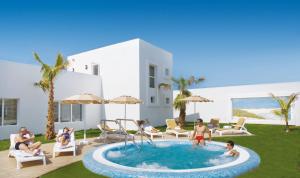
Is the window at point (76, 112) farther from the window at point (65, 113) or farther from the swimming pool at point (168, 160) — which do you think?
the swimming pool at point (168, 160)

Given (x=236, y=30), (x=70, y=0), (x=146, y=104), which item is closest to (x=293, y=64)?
(x=236, y=30)

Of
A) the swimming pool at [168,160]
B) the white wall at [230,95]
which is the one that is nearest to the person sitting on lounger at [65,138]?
the swimming pool at [168,160]

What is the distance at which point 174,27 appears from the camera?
86.7 ft

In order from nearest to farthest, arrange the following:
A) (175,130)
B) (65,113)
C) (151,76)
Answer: (175,130), (65,113), (151,76)

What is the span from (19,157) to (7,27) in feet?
62.0

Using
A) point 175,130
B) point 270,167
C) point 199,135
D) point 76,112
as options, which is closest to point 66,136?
point 199,135

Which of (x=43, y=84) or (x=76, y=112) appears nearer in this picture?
(x=43, y=84)

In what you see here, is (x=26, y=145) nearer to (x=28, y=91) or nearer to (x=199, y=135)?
(x=199, y=135)

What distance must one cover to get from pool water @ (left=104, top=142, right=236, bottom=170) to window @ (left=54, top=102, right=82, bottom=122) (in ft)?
27.8

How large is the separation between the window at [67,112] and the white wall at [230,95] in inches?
577

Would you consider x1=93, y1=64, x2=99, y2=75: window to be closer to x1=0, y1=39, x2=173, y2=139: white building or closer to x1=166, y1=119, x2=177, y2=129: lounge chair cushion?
x1=0, y1=39, x2=173, y2=139: white building

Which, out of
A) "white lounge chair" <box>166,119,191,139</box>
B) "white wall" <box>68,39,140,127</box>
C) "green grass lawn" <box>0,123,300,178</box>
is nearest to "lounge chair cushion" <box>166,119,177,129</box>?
"white lounge chair" <box>166,119,191,139</box>

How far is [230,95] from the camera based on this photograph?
94.1 ft

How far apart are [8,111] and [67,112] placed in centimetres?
461
